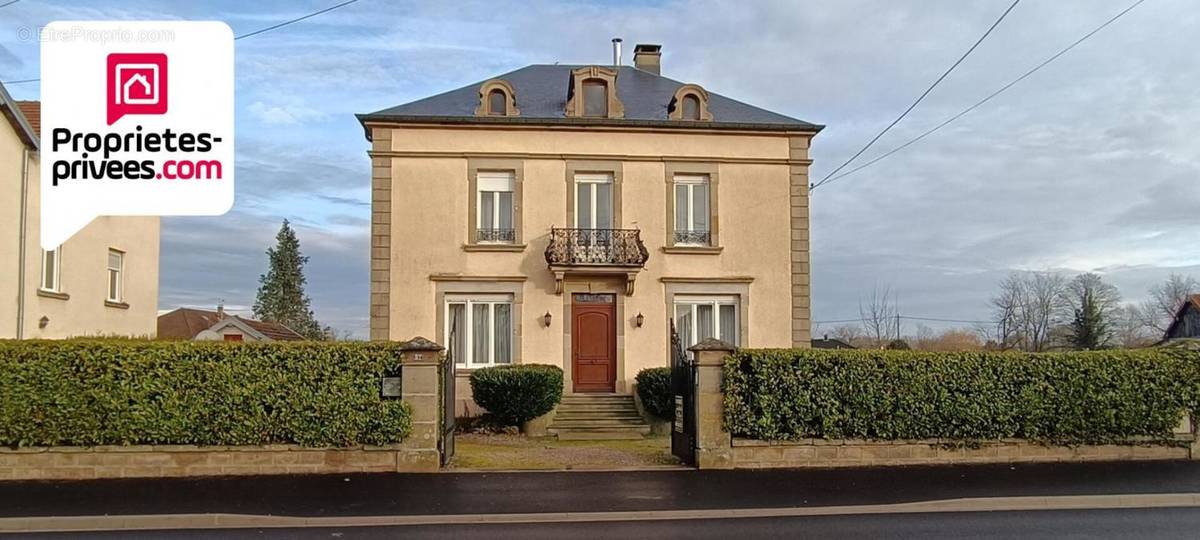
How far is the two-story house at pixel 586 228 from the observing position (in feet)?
68.2

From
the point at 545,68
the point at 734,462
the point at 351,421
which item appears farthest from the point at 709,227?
the point at 351,421

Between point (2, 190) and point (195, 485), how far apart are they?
9.95 meters

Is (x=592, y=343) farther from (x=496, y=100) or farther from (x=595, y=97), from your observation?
(x=496, y=100)

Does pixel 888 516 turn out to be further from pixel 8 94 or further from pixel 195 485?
pixel 8 94

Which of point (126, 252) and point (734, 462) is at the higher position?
Result: point (126, 252)

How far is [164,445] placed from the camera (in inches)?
494

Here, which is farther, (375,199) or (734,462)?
(375,199)

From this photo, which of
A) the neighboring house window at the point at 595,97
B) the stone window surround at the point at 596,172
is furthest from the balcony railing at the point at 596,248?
the neighboring house window at the point at 595,97

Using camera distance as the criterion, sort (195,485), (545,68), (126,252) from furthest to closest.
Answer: (545,68)
(126,252)
(195,485)

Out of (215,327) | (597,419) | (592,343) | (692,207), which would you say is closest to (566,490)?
(597,419)

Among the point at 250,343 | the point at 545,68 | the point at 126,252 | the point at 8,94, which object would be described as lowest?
the point at 250,343

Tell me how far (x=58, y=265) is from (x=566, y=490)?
1418cm

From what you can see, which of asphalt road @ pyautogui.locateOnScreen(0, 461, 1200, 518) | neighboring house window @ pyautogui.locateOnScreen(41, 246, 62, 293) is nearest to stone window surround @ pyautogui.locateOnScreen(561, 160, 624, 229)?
asphalt road @ pyautogui.locateOnScreen(0, 461, 1200, 518)

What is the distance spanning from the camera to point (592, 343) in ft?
69.7
